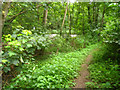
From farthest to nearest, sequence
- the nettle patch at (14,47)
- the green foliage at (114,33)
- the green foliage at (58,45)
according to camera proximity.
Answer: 1. the green foliage at (58,45)
2. the green foliage at (114,33)
3. the nettle patch at (14,47)

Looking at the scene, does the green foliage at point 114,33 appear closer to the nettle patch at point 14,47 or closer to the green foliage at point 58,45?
the nettle patch at point 14,47

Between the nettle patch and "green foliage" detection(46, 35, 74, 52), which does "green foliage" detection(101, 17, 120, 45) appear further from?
"green foliage" detection(46, 35, 74, 52)

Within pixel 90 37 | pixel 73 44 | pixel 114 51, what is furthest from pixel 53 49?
pixel 90 37

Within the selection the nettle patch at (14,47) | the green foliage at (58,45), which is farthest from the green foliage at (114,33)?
the green foliage at (58,45)

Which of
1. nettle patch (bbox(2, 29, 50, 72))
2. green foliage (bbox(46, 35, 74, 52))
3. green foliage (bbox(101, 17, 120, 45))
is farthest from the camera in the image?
green foliage (bbox(46, 35, 74, 52))

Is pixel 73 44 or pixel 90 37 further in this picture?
pixel 90 37

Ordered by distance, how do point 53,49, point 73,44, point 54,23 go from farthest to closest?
point 73,44, point 54,23, point 53,49

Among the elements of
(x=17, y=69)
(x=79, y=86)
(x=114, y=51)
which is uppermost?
(x=114, y=51)

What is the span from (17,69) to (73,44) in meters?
3.98

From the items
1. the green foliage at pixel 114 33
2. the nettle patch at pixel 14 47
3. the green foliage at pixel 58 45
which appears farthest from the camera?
the green foliage at pixel 58 45

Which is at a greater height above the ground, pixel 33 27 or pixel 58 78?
pixel 33 27

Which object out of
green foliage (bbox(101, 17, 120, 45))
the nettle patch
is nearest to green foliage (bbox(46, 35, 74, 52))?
the nettle patch

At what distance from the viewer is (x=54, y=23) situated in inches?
211

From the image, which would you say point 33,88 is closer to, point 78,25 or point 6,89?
point 6,89
